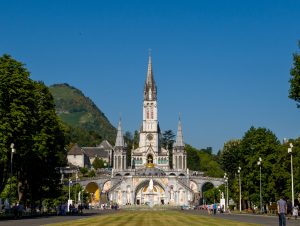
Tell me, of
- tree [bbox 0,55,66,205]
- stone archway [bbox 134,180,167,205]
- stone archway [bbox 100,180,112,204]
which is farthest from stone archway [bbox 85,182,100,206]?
tree [bbox 0,55,66,205]

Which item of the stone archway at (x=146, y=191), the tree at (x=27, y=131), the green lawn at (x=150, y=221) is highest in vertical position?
the tree at (x=27, y=131)

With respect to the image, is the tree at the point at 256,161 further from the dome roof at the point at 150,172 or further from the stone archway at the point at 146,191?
the dome roof at the point at 150,172

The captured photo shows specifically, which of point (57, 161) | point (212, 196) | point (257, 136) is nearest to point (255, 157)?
point (257, 136)

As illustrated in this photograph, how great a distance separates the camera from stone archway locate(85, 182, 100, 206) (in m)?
186

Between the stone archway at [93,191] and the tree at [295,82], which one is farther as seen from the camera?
the stone archway at [93,191]

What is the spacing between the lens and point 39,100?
220 ft

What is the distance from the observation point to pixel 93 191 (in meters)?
193

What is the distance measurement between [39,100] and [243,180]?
123 ft

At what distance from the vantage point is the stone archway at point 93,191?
185875 millimetres

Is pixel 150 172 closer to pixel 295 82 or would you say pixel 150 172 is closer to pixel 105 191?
pixel 105 191

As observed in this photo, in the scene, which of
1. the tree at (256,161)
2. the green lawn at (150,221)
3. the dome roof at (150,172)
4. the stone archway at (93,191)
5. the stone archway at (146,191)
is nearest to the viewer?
the green lawn at (150,221)

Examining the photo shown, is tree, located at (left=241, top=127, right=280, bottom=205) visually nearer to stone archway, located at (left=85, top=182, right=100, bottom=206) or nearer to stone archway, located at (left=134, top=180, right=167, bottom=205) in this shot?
stone archway, located at (left=134, top=180, right=167, bottom=205)

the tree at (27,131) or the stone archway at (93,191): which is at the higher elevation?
the tree at (27,131)

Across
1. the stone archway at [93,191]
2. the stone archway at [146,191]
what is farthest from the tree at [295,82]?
the stone archway at [93,191]
